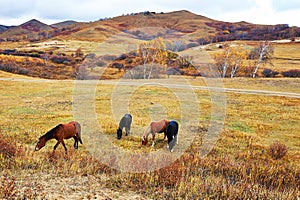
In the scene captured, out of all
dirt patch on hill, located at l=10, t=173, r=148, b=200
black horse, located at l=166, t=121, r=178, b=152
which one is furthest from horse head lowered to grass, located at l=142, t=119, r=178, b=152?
dirt patch on hill, located at l=10, t=173, r=148, b=200

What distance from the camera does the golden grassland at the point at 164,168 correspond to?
7129mm

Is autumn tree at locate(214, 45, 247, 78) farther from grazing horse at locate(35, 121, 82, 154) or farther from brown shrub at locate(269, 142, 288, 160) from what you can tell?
grazing horse at locate(35, 121, 82, 154)

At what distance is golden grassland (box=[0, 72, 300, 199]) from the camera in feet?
23.4

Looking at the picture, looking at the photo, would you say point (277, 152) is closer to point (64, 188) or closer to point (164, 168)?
point (164, 168)

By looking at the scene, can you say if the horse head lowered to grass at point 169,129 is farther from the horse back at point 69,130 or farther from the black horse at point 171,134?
the horse back at point 69,130

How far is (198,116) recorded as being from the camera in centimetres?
2262

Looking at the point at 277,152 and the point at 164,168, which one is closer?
the point at 164,168

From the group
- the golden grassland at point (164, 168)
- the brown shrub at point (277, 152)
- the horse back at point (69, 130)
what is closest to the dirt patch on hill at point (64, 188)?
the golden grassland at point (164, 168)

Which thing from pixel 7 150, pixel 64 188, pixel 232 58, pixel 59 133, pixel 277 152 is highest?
pixel 232 58

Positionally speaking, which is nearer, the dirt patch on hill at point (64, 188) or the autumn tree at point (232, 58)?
the dirt patch on hill at point (64, 188)

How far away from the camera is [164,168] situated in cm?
848

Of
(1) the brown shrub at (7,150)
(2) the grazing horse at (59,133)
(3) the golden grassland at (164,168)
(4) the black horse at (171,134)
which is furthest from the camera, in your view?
(4) the black horse at (171,134)

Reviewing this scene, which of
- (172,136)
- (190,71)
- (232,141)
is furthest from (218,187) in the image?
(190,71)

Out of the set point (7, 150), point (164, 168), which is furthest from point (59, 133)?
point (164, 168)
